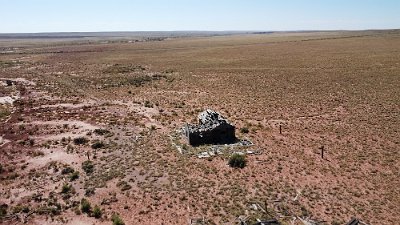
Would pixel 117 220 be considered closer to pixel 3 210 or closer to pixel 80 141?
pixel 3 210

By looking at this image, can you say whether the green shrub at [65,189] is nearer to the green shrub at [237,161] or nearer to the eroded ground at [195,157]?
the eroded ground at [195,157]

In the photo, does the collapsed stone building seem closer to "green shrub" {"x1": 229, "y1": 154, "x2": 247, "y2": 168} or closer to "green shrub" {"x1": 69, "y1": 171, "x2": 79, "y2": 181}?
"green shrub" {"x1": 229, "y1": 154, "x2": 247, "y2": 168}

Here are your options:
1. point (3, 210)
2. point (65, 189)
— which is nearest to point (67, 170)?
point (65, 189)

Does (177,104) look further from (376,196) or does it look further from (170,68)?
(170,68)

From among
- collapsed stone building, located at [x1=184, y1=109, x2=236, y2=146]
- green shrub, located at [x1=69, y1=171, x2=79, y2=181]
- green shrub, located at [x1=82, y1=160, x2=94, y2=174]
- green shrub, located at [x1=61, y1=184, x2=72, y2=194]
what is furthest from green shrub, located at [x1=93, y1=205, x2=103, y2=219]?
collapsed stone building, located at [x1=184, y1=109, x2=236, y2=146]

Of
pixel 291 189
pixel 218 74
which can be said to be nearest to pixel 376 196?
pixel 291 189

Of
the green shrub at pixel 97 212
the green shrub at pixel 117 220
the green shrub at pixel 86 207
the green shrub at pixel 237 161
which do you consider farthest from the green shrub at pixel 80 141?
the green shrub at pixel 117 220

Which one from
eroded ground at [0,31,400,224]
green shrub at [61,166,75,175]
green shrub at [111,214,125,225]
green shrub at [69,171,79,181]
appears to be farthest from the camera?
green shrub at [61,166,75,175]
